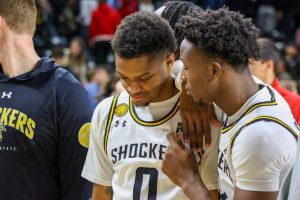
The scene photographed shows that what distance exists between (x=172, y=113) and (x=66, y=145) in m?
0.55

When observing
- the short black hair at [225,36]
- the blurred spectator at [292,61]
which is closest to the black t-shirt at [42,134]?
the short black hair at [225,36]

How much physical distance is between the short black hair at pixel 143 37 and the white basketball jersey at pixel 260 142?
18.0 inches

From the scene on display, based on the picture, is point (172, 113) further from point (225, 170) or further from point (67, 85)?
point (67, 85)

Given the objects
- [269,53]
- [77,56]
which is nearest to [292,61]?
[77,56]

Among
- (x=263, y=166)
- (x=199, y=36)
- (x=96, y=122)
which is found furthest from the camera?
(x=96, y=122)

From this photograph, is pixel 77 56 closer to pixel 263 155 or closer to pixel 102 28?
pixel 102 28

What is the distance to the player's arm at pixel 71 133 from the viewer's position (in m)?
2.84

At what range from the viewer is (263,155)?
2.16 m

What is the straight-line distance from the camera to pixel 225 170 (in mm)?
2377

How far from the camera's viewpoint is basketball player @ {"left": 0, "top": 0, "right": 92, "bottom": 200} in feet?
9.21

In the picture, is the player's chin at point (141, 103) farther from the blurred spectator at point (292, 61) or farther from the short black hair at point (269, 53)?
the blurred spectator at point (292, 61)

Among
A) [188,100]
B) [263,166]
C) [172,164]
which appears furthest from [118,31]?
[263,166]

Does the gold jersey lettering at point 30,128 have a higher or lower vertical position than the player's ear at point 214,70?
lower

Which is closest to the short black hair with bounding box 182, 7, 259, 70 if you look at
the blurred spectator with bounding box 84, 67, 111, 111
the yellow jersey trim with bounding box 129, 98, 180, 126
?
the yellow jersey trim with bounding box 129, 98, 180, 126
